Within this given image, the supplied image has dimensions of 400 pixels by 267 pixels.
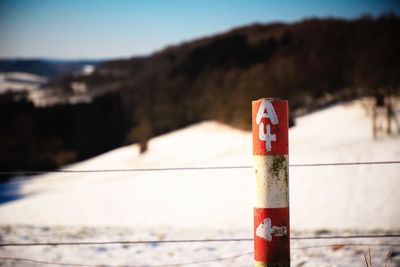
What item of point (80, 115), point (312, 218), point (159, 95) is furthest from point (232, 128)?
point (80, 115)

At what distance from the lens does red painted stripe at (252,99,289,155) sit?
1883 millimetres

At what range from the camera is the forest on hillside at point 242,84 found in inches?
1645

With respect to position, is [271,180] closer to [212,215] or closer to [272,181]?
[272,181]

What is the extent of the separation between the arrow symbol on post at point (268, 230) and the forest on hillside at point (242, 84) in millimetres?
25730

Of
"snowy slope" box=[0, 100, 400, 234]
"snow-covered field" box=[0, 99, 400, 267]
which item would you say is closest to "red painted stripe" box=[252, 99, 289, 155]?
"snow-covered field" box=[0, 99, 400, 267]

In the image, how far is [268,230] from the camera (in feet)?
6.28

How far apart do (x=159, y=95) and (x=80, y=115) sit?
15.2m

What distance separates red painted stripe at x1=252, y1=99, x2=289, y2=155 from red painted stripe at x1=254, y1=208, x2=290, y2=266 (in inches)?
11.3

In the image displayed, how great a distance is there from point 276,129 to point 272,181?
0.83 feet

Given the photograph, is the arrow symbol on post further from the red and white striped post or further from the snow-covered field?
the snow-covered field

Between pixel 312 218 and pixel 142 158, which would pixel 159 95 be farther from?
pixel 312 218

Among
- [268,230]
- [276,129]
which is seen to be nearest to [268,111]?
[276,129]

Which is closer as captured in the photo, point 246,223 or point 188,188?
point 246,223

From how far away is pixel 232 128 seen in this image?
4078cm
